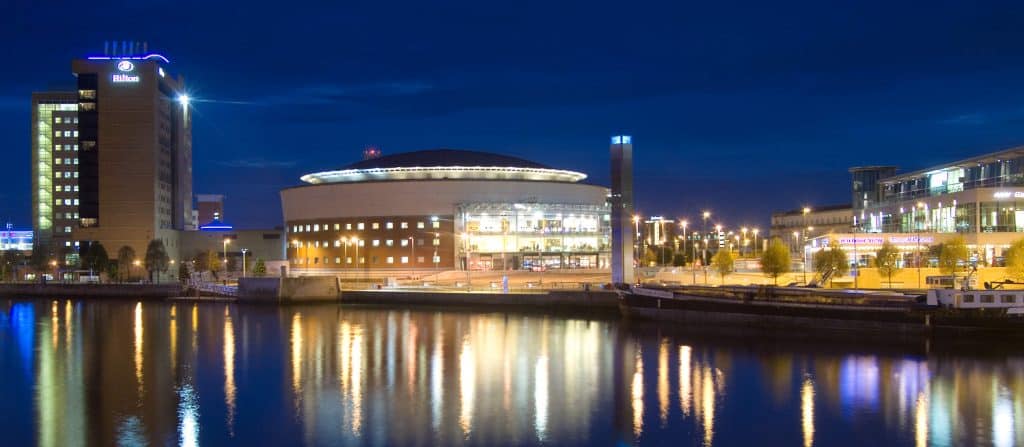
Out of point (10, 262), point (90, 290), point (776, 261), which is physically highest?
point (10, 262)

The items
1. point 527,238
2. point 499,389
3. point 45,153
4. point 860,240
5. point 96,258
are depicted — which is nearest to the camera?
point 499,389

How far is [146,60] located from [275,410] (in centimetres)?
6581

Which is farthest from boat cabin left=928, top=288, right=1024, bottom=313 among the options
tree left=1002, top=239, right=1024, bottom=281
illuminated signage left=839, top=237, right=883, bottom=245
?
illuminated signage left=839, top=237, right=883, bottom=245

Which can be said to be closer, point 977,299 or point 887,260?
point 977,299

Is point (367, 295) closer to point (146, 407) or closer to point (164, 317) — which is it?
point (164, 317)

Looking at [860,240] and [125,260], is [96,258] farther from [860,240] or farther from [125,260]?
[860,240]

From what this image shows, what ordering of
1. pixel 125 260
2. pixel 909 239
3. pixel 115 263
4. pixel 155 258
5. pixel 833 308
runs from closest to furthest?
pixel 833 308
pixel 909 239
pixel 155 258
pixel 125 260
pixel 115 263

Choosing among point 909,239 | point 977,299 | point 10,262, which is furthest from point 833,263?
point 10,262

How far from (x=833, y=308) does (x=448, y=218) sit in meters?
42.3

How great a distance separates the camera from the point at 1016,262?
3850cm

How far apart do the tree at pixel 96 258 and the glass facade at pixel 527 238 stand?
28.2 meters

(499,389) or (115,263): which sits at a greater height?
(115,263)

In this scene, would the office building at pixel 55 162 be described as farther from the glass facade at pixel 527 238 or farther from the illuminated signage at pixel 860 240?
the illuminated signage at pixel 860 240

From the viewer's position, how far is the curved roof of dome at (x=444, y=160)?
247 ft
